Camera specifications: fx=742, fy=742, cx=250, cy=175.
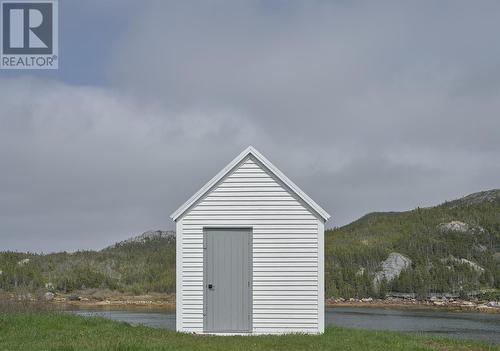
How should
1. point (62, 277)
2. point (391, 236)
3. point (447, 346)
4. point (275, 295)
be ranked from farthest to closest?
point (391, 236)
point (62, 277)
point (275, 295)
point (447, 346)

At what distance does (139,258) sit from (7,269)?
2611cm

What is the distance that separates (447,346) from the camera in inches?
755

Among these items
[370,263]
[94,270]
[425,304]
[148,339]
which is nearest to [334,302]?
[425,304]

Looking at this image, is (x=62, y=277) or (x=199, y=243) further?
(x=62, y=277)

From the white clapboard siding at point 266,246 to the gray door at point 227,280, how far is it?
18 centimetres

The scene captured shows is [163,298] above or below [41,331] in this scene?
below

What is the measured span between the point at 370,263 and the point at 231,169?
81.1 metres

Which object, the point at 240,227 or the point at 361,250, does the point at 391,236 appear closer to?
the point at 361,250

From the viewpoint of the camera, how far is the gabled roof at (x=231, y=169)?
2062 cm

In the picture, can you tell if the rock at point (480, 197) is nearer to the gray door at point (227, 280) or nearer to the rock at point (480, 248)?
the rock at point (480, 248)

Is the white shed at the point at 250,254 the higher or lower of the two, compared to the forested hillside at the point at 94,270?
higher

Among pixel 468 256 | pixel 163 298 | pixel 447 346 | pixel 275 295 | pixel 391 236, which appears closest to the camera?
pixel 447 346

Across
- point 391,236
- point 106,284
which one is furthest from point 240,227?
point 391,236

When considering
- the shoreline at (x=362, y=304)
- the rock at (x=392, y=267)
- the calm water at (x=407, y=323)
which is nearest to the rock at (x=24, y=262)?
the shoreline at (x=362, y=304)
